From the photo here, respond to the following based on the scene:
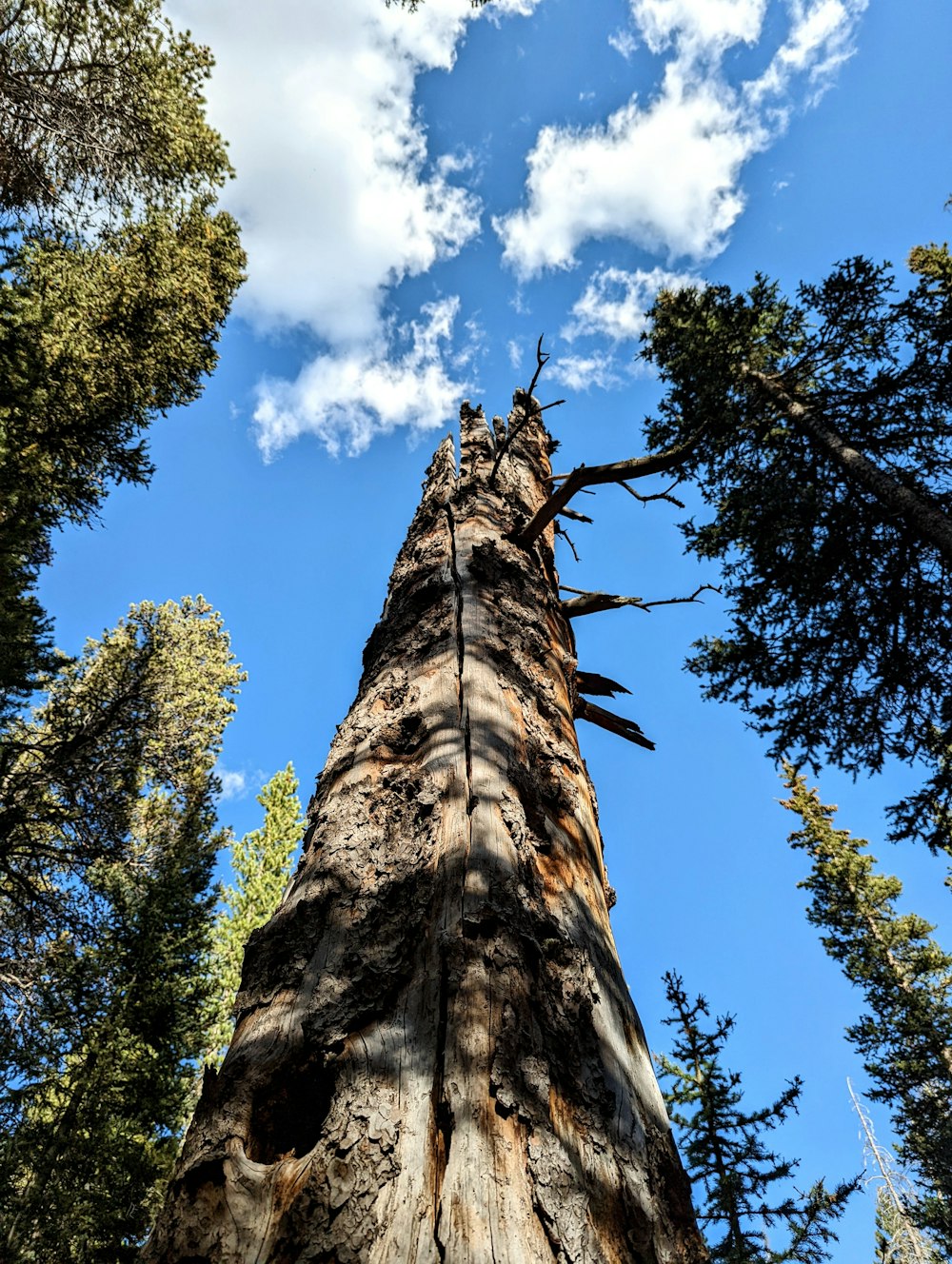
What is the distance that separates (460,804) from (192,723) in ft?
42.6

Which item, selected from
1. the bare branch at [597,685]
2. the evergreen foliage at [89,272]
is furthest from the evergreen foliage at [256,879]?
the bare branch at [597,685]

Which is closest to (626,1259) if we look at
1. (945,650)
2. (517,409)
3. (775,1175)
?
(517,409)

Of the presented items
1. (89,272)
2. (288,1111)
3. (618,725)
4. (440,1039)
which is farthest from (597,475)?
(89,272)

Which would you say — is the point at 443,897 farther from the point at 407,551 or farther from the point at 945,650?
the point at 945,650

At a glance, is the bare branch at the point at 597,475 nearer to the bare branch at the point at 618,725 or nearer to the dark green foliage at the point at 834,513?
the bare branch at the point at 618,725

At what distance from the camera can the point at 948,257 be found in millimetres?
12391

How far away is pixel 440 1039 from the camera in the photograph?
52.7 inches

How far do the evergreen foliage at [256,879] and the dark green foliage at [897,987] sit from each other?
14.1m

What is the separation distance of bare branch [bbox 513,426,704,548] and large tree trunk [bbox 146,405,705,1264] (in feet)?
4.11

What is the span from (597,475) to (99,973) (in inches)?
421

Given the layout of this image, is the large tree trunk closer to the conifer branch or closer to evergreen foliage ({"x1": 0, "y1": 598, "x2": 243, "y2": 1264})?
the conifer branch

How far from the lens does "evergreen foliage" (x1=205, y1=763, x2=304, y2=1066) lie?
13078 mm

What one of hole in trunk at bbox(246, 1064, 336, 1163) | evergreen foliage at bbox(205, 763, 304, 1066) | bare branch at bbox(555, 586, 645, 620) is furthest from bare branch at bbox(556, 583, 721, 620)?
evergreen foliage at bbox(205, 763, 304, 1066)

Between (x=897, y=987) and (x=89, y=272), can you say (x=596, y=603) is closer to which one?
(x=89, y=272)
